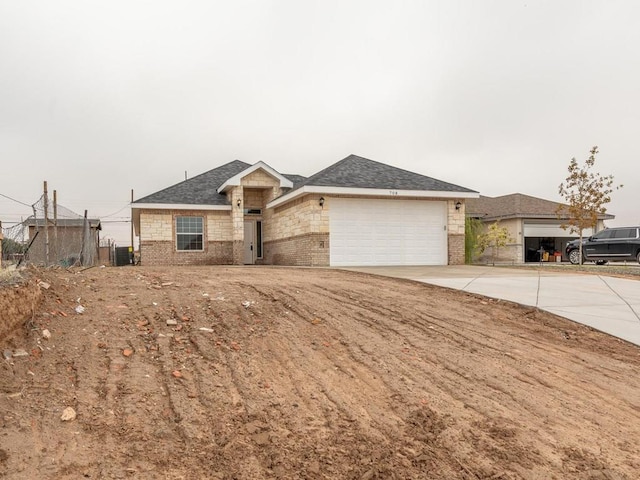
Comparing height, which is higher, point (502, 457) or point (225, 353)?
point (225, 353)

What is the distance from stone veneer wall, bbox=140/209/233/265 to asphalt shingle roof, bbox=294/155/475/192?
5.05 metres

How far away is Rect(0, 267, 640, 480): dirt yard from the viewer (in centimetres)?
317

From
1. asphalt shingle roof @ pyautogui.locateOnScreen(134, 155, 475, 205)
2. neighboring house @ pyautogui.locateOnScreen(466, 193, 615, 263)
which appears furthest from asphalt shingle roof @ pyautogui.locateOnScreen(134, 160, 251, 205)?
neighboring house @ pyautogui.locateOnScreen(466, 193, 615, 263)

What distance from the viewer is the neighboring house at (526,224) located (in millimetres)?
29406

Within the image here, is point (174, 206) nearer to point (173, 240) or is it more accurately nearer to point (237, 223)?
point (173, 240)

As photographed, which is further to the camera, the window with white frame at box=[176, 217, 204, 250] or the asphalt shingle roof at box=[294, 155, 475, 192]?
the window with white frame at box=[176, 217, 204, 250]

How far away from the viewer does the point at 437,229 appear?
17.5 metres

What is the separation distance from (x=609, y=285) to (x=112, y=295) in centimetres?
1031

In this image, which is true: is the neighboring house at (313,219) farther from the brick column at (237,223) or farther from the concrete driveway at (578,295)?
the concrete driveway at (578,295)

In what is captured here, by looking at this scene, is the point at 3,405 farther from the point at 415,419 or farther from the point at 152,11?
the point at 152,11

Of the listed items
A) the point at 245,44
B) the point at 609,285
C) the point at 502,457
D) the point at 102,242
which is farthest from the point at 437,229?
the point at 102,242

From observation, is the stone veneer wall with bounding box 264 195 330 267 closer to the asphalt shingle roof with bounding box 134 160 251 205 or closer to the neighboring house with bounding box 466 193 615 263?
the asphalt shingle roof with bounding box 134 160 251 205

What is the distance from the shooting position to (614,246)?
1947 centimetres

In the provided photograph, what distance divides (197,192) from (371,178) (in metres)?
8.51
